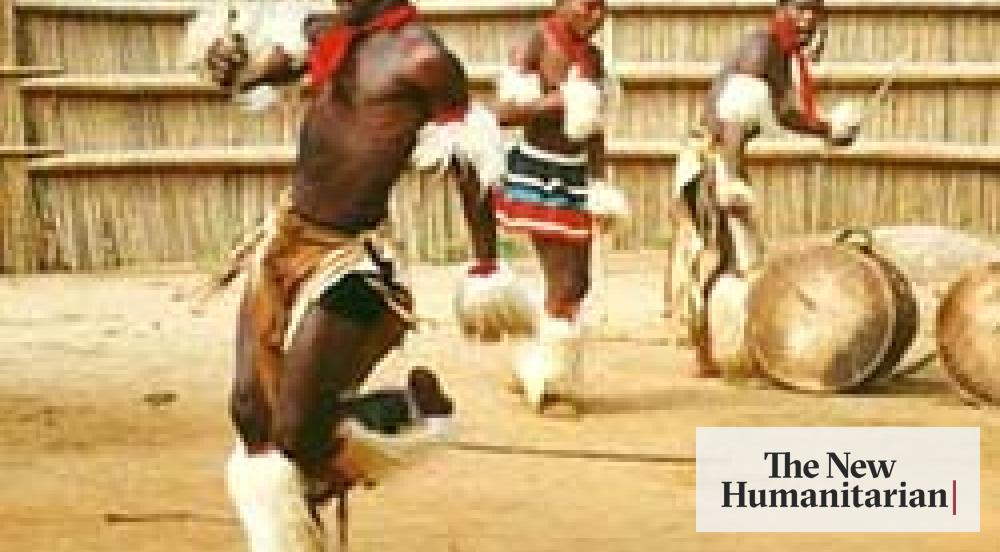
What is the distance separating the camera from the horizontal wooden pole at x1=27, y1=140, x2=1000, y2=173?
12.1m

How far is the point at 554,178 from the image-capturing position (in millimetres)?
6879

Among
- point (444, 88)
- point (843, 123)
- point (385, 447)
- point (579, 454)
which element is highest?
point (444, 88)

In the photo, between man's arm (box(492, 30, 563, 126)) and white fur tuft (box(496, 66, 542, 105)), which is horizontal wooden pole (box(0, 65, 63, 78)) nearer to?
man's arm (box(492, 30, 563, 126))

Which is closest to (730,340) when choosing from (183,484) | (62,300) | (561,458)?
(561,458)

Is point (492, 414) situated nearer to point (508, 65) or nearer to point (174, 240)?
point (508, 65)

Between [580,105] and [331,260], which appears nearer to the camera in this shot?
[331,260]

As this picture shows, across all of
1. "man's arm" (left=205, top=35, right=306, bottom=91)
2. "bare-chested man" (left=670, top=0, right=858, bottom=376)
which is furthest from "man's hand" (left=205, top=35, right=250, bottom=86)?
"bare-chested man" (left=670, top=0, right=858, bottom=376)

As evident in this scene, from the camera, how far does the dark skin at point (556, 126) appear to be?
680cm

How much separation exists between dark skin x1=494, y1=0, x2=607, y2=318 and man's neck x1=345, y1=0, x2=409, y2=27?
2.80m

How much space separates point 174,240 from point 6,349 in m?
3.68

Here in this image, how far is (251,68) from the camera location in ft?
13.1

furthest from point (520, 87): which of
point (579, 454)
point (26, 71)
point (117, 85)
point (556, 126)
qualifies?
point (26, 71)

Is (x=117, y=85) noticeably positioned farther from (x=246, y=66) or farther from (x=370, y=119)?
(x=370, y=119)

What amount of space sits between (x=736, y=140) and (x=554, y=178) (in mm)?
1123
